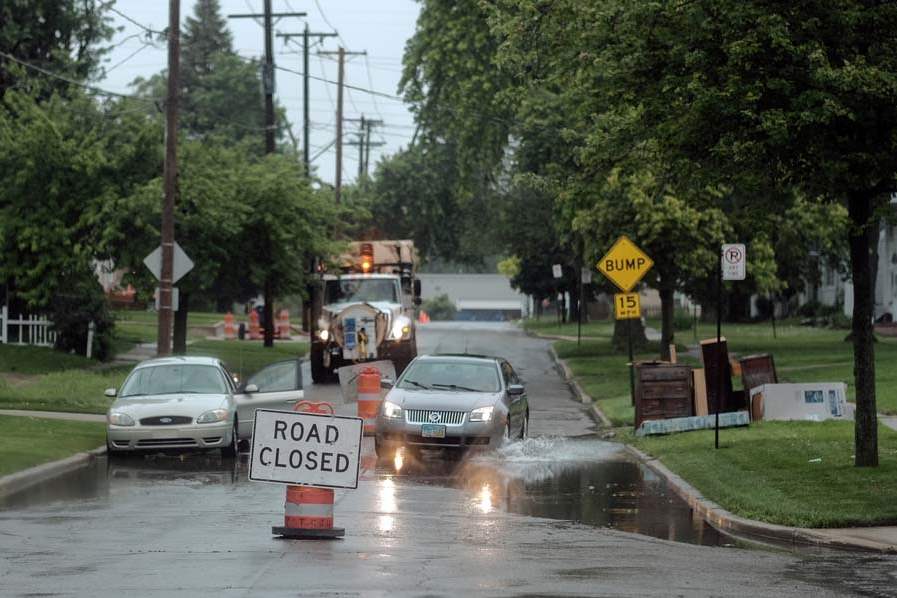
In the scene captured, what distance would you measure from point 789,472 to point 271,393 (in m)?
8.40

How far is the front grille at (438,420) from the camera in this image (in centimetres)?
2088

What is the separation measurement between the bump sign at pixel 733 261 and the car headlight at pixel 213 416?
712 cm

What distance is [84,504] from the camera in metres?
15.6

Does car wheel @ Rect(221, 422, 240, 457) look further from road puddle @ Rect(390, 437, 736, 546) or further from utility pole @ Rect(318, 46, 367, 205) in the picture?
utility pole @ Rect(318, 46, 367, 205)

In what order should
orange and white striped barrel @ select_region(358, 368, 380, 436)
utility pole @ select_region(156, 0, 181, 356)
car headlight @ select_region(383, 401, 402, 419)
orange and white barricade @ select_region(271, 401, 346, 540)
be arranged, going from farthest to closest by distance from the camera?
1. utility pole @ select_region(156, 0, 181, 356)
2. orange and white striped barrel @ select_region(358, 368, 380, 436)
3. car headlight @ select_region(383, 401, 402, 419)
4. orange and white barricade @ select_region(271, 401, 346, 540)

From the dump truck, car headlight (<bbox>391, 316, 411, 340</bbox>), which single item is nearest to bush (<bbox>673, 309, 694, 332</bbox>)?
the dump truck

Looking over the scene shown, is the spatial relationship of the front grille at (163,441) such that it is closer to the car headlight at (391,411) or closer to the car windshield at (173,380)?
the car windshield at (173,380)

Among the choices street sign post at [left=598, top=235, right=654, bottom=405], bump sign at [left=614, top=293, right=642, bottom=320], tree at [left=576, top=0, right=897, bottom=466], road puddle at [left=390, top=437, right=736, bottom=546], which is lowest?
road puddle at [left=390, top=437, right=736, bottom=546]

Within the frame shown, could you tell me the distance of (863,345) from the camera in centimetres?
1662

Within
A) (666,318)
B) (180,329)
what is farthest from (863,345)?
(180,329)

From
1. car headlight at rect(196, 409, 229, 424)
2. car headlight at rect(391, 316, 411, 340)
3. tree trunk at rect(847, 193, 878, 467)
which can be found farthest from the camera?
car headlight at rect(391, 316, 411, 340)

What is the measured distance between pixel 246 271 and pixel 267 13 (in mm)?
10884

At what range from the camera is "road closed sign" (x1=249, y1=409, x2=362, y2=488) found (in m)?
12.6

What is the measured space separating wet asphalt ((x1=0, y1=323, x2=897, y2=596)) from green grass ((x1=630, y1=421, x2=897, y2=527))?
2.00 ft
